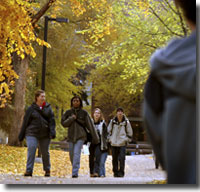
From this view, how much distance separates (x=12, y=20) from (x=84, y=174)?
3.89 meters

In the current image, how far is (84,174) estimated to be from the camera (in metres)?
9.61

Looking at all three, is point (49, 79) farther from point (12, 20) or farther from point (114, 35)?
point (12, 20)

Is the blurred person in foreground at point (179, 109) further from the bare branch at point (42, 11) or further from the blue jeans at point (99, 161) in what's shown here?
the bare branch at point (42, 11)

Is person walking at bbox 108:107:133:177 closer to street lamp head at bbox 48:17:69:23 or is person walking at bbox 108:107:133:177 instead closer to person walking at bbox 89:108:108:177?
person walking at bbox 89:108:108:177

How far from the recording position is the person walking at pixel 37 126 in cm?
767

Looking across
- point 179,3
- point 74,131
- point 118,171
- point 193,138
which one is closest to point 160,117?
point 193,138

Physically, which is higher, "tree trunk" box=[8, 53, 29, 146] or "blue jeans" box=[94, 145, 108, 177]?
"tree trunk" box=[8, 53, 29, 146]

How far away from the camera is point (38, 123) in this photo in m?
7.70

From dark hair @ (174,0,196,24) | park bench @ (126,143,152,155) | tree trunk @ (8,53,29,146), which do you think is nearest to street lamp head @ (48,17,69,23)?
tree trunk @ (8,53,29,146)

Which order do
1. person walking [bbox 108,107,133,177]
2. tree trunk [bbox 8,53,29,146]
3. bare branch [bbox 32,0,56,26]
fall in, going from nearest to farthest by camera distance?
person walking [bbox 108,107,133,177] < bare branch [bbox 32,0,56,26] < tree trunk [bbox 8,53,29,146]

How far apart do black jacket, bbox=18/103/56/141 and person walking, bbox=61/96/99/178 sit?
0.54 meters

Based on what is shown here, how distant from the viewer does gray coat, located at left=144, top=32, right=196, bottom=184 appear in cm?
97

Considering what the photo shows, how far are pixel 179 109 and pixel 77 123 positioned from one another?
744 cm

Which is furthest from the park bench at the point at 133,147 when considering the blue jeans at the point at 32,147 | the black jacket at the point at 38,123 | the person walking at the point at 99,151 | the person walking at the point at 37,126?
the black jacket at the point at 38,123
